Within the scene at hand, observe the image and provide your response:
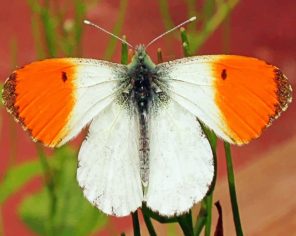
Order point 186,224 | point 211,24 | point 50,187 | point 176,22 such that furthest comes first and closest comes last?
point 176,22
point 211,24
point 50,187
point 186,224

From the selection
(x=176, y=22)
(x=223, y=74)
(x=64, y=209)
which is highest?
(x=176, y=22)

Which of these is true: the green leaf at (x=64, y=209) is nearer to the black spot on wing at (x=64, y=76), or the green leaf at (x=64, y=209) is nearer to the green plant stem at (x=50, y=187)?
the green plant stem at (x=50, y=187)

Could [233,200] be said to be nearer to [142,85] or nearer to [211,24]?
[142,85]

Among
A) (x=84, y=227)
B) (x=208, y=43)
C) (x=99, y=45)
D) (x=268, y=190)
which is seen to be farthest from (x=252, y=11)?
(x=84, y=227)

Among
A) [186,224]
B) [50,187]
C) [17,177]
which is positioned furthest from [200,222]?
[17,177]

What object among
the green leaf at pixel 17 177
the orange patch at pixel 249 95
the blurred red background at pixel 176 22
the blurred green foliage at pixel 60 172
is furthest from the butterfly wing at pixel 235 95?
the blurred red background at pixel 176 22

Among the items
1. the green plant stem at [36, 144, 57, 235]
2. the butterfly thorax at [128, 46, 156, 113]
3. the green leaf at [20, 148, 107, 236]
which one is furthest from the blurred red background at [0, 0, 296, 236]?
the butterfly thorax at [128, 46, 156, 113]

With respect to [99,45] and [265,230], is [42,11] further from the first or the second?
[99,45]

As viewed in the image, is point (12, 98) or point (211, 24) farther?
point (211, 24)
